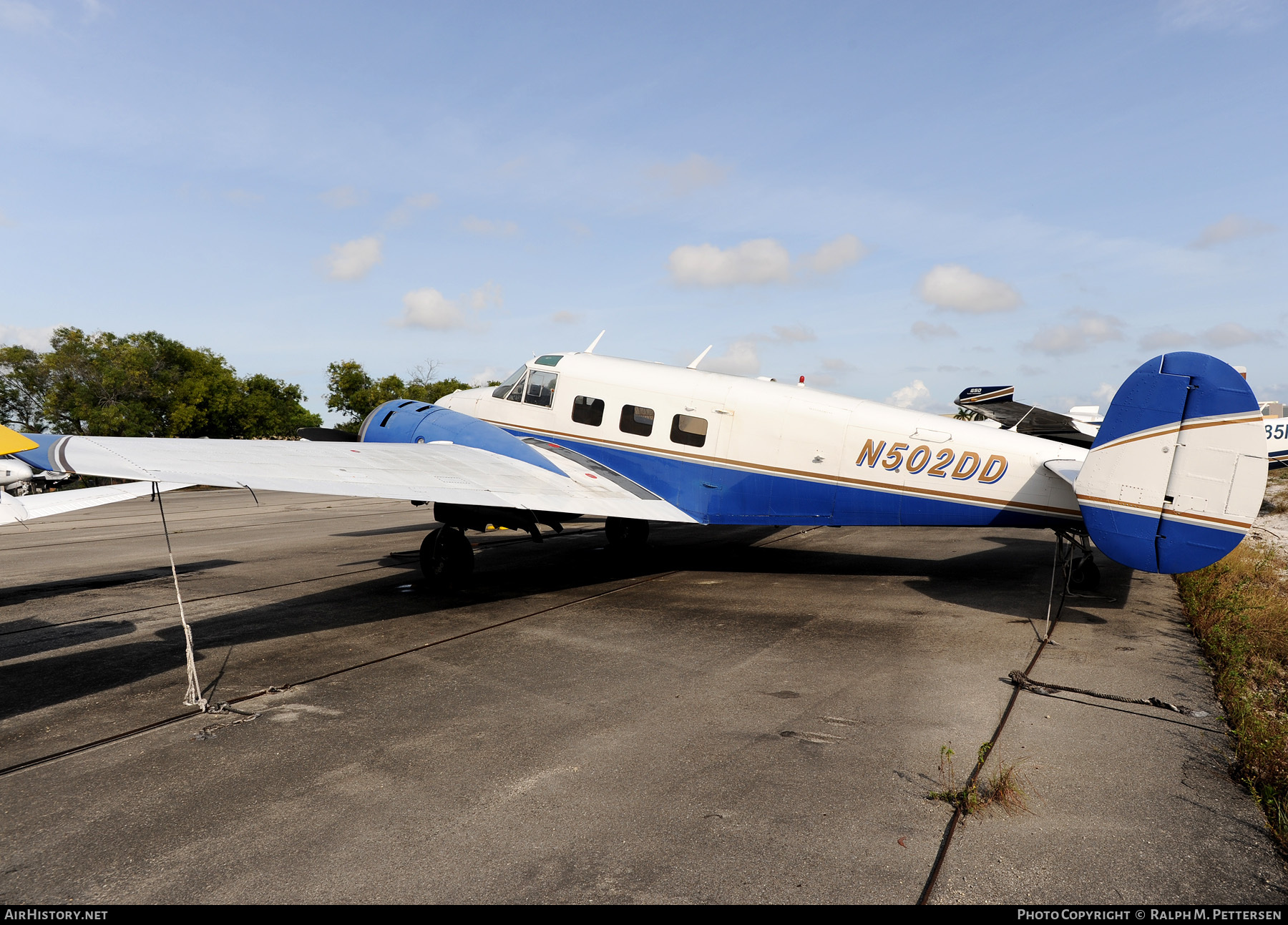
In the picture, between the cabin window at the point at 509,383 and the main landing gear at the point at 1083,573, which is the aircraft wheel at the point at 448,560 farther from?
the main landing gear at the point at 1083,573

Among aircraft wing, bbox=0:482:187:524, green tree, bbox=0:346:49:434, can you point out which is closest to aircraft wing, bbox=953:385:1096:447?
aircraft wing, bbox=0:482:187:524

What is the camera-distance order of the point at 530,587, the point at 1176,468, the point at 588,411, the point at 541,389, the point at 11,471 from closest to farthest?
the point at 1176,468, the point at 530,587, the point at 588,411, the point at 541,389, the point at 11,471

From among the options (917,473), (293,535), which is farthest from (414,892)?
(293,535)

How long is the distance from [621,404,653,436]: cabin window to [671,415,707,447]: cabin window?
0.43 m

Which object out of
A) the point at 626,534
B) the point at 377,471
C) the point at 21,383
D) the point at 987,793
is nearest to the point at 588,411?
the point at 626,534

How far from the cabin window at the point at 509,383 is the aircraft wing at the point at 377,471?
130cm

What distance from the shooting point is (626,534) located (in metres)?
14.4

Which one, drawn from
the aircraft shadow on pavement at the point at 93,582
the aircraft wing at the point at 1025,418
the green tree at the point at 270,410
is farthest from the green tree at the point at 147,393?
the aircraft wing at the point at 1025,418

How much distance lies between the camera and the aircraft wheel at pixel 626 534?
14305mm

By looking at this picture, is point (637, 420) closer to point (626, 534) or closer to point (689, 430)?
point (689, 430)

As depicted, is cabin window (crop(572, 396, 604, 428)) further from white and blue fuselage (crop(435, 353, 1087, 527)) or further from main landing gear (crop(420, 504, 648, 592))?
main landing gear (crop(420, 504, 648, 592))

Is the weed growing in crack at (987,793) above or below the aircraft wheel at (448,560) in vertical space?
above

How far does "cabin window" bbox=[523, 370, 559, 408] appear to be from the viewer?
12.2 metres

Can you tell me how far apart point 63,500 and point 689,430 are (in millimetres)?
7905
